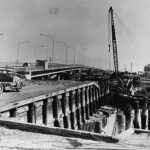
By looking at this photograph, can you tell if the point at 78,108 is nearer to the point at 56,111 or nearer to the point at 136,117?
the point at 56,111

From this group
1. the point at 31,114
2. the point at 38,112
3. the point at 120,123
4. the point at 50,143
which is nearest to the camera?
the point at 50,143

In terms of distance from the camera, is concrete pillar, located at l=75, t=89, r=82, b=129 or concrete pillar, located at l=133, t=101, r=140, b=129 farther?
concrete pillar, located at l=133, t=101, r=140, b=129

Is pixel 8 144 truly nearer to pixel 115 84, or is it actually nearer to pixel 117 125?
pixel 117 125

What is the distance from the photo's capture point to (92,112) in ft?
121

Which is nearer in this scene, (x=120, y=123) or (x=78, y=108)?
(x=78, y=108)

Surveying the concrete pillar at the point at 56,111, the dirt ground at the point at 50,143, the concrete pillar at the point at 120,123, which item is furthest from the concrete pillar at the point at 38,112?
the concrete pillar at the point at 120,123

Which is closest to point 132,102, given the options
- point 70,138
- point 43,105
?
point 43,105

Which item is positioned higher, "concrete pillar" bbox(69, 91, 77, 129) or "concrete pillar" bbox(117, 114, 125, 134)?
"concrete pillar" bbox(69, 91, 77, 129)

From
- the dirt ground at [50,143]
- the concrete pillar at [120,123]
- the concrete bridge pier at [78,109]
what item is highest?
the dirt ground at [50,143]

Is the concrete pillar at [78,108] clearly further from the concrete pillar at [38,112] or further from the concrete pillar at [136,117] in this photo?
the concrete pillar at [38,112]

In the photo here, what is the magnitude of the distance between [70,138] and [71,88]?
18.5 meters

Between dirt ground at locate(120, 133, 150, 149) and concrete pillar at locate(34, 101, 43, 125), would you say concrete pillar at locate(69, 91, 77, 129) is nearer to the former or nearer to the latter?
concrete pillar at locate(34, 101, 43, 125)

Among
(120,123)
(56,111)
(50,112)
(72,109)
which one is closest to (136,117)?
(120,123)

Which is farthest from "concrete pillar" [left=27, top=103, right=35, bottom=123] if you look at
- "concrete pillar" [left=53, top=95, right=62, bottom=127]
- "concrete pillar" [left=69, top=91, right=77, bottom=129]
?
"concrete pillar" [left=69, top=91, right=77, bottom=129]
